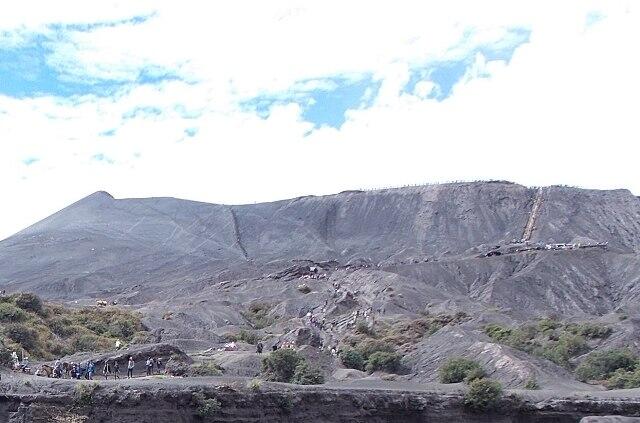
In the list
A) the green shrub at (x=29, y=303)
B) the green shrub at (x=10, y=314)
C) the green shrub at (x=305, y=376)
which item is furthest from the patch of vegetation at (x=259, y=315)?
the green shrub at (x=305, y=376)

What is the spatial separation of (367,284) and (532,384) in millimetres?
45078

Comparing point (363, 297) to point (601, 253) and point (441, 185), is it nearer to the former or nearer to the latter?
point (601, 253)

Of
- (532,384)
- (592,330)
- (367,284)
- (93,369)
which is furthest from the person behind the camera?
(367,284)

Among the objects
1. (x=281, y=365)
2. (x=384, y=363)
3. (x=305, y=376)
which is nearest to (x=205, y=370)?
(x=281, y=365)

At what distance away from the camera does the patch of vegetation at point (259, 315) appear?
66188mm

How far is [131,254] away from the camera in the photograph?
110m

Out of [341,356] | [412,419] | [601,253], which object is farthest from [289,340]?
[601,253]

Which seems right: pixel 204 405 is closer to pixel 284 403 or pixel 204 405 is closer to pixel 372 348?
pixel 284 403

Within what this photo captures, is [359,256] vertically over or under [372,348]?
over

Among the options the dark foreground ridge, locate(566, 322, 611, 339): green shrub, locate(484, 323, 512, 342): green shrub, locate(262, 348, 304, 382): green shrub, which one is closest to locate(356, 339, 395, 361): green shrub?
the dark foreground ridge

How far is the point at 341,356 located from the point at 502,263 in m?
48.2

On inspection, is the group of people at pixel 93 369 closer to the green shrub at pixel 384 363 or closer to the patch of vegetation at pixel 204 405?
the patch of vegetation at pixel 204 405

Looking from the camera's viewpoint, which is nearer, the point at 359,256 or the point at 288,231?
the point at 359,256

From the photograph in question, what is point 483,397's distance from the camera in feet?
81.9
